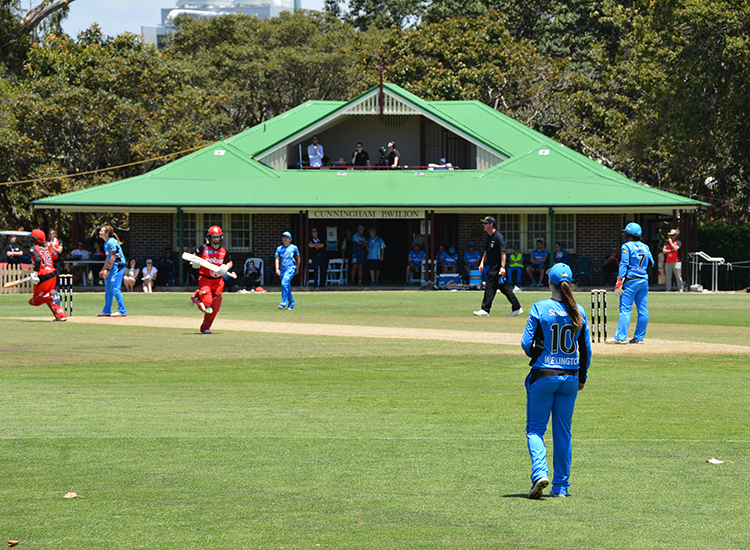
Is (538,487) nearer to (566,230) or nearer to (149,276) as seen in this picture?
(149,276)

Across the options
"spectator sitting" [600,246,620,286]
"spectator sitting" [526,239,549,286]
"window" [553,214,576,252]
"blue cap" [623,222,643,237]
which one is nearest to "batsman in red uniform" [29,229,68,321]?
"blue cap" [623,222,643,237]

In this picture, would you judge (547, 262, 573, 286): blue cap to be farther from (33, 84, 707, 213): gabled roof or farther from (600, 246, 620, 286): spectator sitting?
(600, 246, 620, 286): spectator sitting

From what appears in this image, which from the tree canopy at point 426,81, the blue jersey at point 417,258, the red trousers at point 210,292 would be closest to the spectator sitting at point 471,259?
the blue jersey at point 417,258

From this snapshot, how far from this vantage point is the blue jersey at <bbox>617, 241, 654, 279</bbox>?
15266mm

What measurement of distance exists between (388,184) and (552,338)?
94.3 feet

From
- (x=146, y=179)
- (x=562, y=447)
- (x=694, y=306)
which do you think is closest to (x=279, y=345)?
(x=562, y=447)

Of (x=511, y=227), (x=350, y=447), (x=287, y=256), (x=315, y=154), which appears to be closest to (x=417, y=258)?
(x=511, y=227)

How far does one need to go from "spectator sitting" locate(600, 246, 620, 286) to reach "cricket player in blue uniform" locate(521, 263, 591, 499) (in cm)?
2696

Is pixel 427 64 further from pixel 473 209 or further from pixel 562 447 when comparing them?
pixel 562 447

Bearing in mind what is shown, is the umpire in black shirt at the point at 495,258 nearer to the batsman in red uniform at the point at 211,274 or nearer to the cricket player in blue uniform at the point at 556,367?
the batsman in red uniform at the point at 211,274

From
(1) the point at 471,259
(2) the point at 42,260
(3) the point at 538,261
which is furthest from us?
(3) the point at 538,261

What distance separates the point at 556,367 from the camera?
6930 mm

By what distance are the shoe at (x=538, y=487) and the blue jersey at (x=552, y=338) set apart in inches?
29.3

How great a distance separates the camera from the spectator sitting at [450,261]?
3347cm
